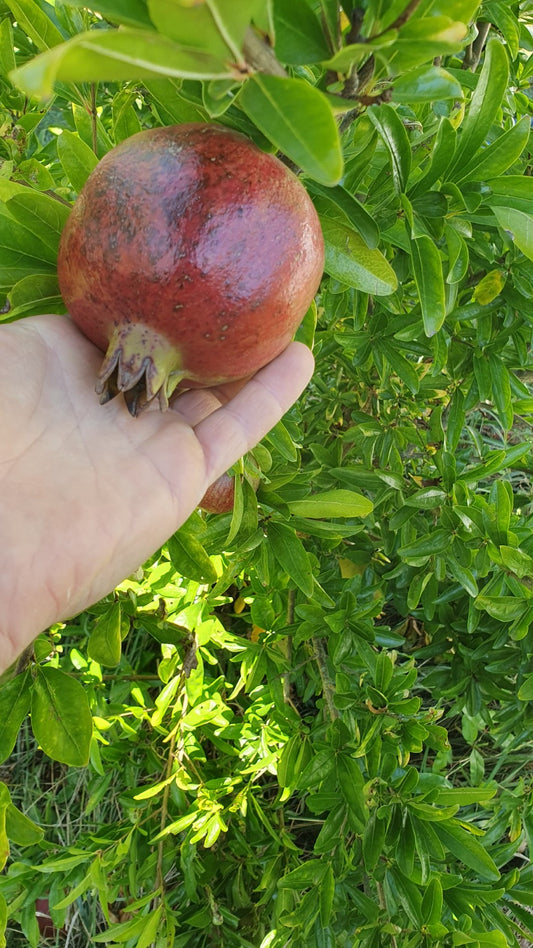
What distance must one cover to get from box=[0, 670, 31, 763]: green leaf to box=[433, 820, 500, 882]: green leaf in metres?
0.73

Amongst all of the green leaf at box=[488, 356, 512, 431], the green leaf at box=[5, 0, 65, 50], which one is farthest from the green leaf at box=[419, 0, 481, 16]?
the green leaf at box=[488, 356, 512, 431]

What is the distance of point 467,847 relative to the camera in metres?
1.18

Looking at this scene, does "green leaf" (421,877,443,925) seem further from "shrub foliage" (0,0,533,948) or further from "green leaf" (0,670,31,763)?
"green leaf" (0,670,31,763)

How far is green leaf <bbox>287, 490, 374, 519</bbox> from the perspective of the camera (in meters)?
1.13

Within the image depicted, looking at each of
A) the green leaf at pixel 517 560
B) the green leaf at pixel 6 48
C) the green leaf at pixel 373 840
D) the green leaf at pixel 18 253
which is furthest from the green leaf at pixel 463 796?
the green leaf at pixel 6 48

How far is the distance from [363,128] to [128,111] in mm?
328

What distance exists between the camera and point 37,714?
3.18 feet

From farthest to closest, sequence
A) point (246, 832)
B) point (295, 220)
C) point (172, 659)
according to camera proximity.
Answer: point (246, 832) < point (172, 659) < point (295, 220)

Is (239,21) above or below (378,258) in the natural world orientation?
above

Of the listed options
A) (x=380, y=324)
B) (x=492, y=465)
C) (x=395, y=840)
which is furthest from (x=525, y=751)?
(x=380, y=324)

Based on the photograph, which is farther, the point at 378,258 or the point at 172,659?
the point at 172,659

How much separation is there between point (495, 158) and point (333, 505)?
1.78 feet

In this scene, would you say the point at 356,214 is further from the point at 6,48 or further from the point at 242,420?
the point at 6,48

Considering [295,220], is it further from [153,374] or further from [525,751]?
[525,751]
